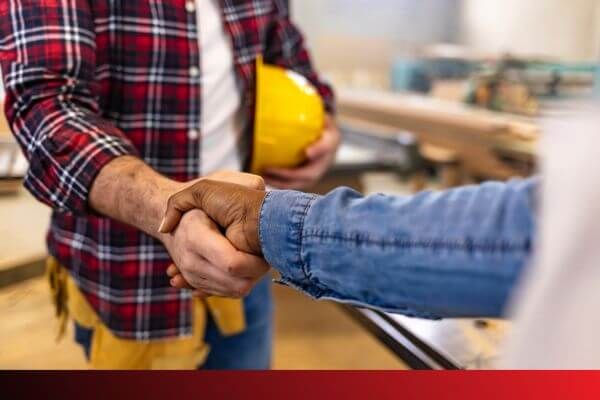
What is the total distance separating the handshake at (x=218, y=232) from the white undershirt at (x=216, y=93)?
9.7 inches

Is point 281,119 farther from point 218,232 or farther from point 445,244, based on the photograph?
point 445,244

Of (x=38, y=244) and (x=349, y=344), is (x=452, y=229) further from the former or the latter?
(x=349, y=344)

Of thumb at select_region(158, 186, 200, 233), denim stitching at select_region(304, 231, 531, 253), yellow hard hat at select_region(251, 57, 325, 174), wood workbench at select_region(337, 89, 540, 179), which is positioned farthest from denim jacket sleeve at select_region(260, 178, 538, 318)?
wood workbench at select_region(337, 89, 540, 179)

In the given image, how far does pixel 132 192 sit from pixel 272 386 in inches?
10.1

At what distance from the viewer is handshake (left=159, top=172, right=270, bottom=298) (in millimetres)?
558

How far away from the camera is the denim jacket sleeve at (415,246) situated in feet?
1.25

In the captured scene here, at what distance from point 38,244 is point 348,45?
326 cm

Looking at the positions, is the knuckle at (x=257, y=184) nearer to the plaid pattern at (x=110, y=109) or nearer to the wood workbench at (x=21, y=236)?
the plaid pattern at (x=110, y=109)

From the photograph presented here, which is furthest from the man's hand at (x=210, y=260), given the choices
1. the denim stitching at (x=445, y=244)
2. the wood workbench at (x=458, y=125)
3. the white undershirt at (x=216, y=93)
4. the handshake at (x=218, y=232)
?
the wood workbench at (x=458, y=125)

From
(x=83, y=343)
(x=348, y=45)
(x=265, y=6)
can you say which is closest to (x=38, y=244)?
(x=83, y=343)

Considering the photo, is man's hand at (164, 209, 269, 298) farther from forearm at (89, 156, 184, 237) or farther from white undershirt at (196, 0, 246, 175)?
white undershirt at (196, 0, 246, 175)

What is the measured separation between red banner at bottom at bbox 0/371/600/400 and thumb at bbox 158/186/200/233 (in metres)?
0.14

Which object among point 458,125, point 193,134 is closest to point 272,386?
point 193,134

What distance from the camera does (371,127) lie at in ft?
8.23
